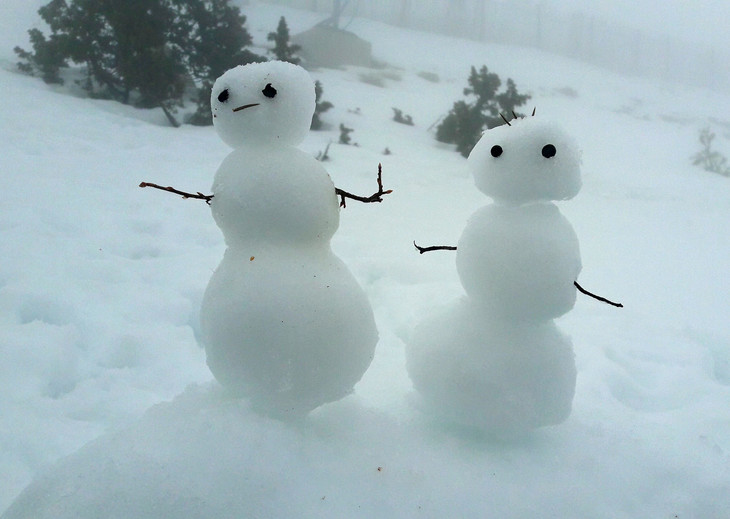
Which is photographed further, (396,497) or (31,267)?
(31,267)

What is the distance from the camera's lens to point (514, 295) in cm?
92

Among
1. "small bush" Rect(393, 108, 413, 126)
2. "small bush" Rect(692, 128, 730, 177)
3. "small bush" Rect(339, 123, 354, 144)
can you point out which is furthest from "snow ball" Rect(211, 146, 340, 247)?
A: "small bush" Rect(692, 128, 730, 177)

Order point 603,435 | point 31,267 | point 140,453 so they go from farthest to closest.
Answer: point 31,267
point 603,435
point 140,453

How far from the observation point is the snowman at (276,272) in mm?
858

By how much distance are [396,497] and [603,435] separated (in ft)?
1.77

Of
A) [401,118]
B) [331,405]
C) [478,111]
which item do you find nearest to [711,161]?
[478,111]

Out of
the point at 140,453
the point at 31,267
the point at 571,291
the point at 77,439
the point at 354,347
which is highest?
the point at 571,291

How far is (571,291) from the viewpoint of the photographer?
92cm

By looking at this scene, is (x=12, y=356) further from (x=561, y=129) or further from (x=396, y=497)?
(x=561, y=129)

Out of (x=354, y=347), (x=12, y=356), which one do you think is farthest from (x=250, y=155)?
(x=12, y=356)

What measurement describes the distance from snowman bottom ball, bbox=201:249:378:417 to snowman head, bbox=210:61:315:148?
0.75 ft

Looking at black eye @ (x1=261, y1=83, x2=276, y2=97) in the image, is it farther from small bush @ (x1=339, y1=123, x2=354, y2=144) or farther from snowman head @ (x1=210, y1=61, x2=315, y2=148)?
small bush @ (x1=339, y1=123, x2=354, y2=144)

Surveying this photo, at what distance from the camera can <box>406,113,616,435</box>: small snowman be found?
0.90 m

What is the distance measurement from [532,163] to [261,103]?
1.70 ft
